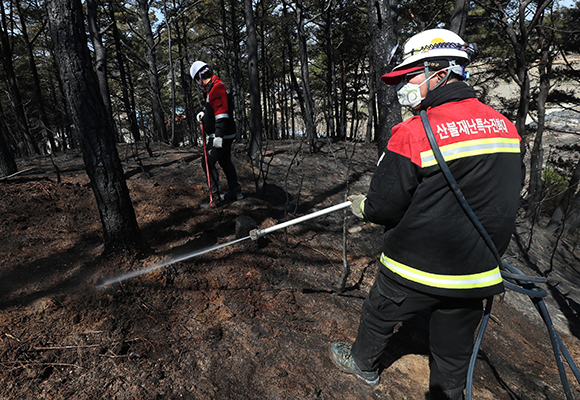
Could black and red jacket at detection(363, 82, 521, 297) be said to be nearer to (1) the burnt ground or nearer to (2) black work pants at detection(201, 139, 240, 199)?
(1) the burnt ground

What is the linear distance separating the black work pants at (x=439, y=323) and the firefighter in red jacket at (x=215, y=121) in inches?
141

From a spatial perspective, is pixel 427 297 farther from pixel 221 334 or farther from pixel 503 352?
pixel 503 352

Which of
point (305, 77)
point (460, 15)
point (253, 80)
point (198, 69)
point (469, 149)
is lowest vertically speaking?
point (469, 149)

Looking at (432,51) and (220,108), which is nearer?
(432,51)

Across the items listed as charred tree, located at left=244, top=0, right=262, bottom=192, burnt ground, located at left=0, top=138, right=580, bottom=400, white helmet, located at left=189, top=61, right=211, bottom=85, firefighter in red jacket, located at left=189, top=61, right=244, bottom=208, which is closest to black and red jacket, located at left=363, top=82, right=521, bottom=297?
burnt ground, located at left=0, top=138, right=580, bottom=400

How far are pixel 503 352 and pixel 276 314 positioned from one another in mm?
2614

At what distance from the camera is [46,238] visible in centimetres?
372

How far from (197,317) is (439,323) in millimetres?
2053

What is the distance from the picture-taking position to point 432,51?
1.96 meters

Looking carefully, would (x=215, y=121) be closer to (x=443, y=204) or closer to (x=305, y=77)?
(x=443, y=204)

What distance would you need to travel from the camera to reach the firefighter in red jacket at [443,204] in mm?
1694

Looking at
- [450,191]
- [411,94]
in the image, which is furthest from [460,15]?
[450,191]

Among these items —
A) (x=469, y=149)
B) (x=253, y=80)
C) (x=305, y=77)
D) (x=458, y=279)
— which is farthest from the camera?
(x=305, y=77)

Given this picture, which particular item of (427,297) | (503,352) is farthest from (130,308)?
(503,352)
